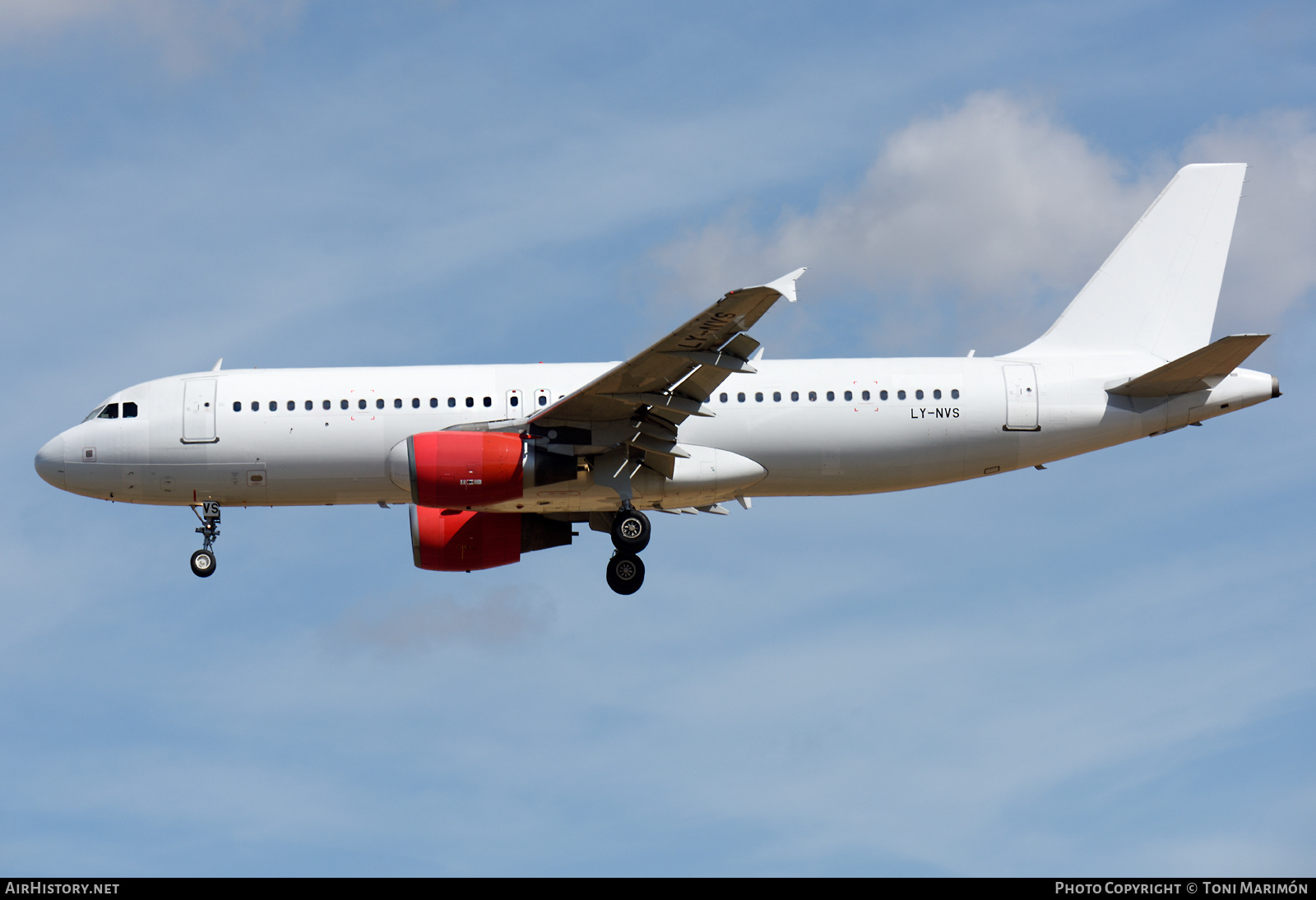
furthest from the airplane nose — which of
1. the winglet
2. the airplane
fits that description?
the winglet

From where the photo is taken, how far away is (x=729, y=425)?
28797 mm

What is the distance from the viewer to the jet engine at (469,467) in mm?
Answer: 27062

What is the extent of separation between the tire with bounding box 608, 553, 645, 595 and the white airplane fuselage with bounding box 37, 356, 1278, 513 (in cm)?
103

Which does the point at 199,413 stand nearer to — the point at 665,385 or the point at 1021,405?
the point at 665,385

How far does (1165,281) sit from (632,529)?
42.0 ft

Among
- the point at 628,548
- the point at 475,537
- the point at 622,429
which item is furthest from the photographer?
the point at 475,537

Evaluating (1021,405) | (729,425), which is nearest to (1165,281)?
(1021,405)

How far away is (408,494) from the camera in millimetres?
29297

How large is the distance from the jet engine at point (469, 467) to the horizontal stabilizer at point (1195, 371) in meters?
11.5

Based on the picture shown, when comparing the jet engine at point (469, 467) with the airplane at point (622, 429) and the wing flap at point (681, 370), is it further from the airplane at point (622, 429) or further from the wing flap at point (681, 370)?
the wing flap at point (681, 370)

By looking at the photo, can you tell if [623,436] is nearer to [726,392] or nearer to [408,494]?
[726,392]

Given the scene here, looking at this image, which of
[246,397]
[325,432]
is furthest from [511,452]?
[246,397]

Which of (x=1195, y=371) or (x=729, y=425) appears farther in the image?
(x=729, y=425)
